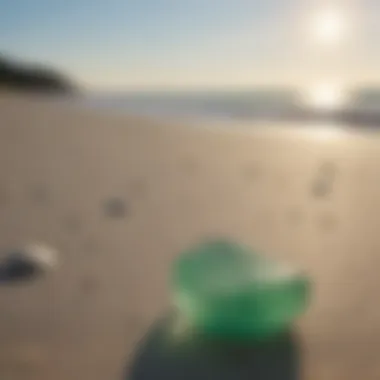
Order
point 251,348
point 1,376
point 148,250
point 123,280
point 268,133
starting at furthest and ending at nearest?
point 268,133 < point 148,250 < point 123,280 < point 251,348 < point 1,376

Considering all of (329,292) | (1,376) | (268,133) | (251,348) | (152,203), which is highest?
(268,133)

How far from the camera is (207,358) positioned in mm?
1843

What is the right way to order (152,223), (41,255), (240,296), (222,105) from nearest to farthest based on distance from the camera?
1. (240,296)
2. (41,255)
3. (152,223)
4. (222,105)

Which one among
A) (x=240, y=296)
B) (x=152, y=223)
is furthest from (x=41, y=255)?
(x=240, y=296)

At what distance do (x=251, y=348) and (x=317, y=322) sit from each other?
235 mm

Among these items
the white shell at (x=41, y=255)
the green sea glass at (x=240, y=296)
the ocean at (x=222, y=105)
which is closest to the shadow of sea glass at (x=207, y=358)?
the green sea glass at (x=240, y=296)

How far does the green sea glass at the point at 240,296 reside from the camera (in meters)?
1.94

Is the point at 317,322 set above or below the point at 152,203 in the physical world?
below

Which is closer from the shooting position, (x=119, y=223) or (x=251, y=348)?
(x=251, y=348)

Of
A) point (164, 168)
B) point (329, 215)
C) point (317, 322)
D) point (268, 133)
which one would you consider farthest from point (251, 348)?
point (268, 133)

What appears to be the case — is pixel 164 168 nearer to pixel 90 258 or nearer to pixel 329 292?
pixel 90 258

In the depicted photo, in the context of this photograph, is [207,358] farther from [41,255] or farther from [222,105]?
[222,105]

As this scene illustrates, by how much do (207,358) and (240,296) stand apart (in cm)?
19

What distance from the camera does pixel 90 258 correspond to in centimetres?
231
